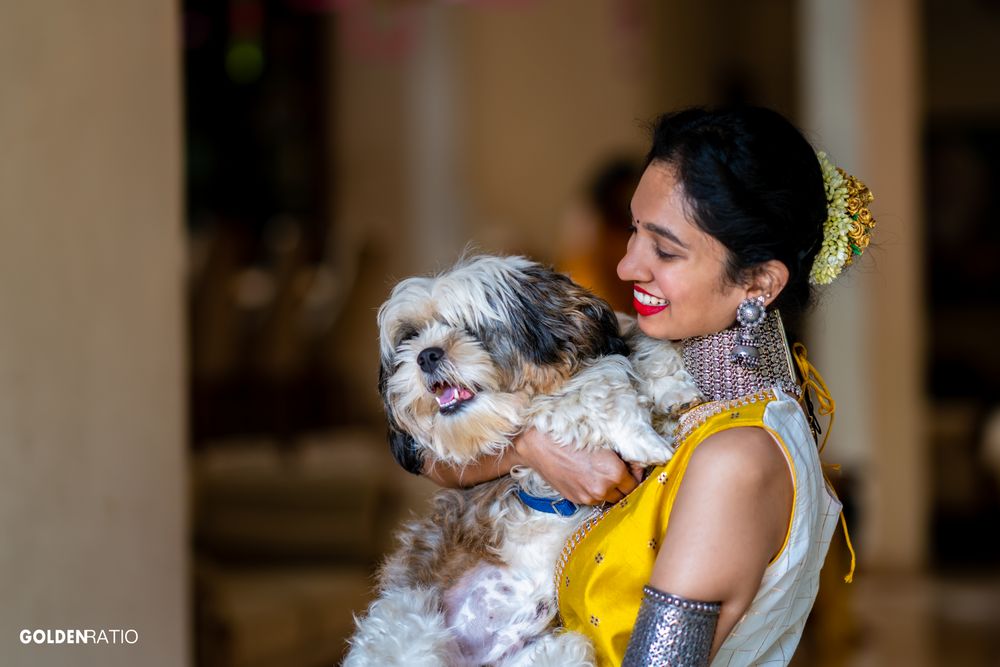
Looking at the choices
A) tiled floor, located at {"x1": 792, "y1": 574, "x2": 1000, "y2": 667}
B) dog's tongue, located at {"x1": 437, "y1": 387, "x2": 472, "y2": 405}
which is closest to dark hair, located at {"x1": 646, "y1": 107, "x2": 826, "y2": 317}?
dog's tongue, located at {"x1": 437, "y1": 387, "x2": 472, "y2": 405}

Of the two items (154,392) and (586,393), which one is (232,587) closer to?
(154,392)

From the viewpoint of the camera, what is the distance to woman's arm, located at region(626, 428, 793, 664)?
1.50 m

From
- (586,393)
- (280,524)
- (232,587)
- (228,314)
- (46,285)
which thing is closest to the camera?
(586,393)

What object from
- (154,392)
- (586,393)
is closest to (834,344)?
(154,392)

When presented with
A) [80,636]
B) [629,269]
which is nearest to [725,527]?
[629,269]

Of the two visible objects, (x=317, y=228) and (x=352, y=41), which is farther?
(x=352, y=41)

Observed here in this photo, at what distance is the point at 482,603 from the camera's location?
5.91 ft

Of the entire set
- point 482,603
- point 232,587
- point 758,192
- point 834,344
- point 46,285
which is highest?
point 758,192

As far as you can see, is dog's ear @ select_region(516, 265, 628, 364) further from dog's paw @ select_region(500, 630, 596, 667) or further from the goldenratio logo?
the goldenratio logo

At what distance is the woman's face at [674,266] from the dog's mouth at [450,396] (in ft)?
0.94

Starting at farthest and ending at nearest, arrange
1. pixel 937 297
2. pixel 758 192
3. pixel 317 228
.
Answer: pixel 937 297 → pixel 317 228 → pixel 758 192

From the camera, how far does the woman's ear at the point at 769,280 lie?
166 centimetres

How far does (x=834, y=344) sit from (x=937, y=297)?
4067 mm

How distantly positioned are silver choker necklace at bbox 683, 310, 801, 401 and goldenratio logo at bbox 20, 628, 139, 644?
141cm
